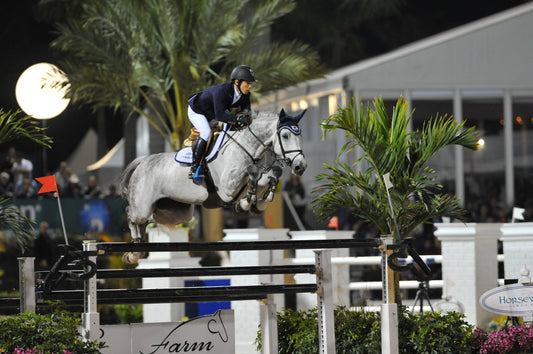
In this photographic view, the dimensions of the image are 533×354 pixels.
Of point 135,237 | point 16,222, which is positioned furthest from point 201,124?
point 16,222

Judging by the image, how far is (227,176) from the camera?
6.41m

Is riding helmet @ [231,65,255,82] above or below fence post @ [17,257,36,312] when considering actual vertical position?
above

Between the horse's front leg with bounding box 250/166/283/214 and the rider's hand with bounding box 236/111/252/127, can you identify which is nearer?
the horse's front leg with bounding box 250/166/283/214

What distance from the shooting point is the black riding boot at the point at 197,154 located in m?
6.50

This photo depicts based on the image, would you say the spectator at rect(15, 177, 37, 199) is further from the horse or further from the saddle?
the saddle

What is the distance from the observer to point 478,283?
12.2m

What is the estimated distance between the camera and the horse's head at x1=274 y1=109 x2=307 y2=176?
620cm

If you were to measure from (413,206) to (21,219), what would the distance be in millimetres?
3683

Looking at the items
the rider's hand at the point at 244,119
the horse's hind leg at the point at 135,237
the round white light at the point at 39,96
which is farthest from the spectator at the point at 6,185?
the rider's hand at the point at 244,119

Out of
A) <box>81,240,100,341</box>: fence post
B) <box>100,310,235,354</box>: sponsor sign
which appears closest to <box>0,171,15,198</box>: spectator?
<box>100,310,235,354</box>: sponsor sign

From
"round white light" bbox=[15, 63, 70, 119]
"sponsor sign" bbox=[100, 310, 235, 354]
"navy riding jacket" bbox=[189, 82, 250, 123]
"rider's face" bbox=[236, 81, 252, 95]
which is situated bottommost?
"sponsor sign" bbox=[100, 310, 235, 354]

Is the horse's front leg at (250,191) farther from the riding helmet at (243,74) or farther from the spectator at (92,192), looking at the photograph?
the spectator at (92,192)

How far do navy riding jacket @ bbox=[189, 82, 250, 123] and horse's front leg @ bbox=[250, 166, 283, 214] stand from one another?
52 centimetres

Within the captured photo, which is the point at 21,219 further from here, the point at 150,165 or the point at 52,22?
the point at 52,22
